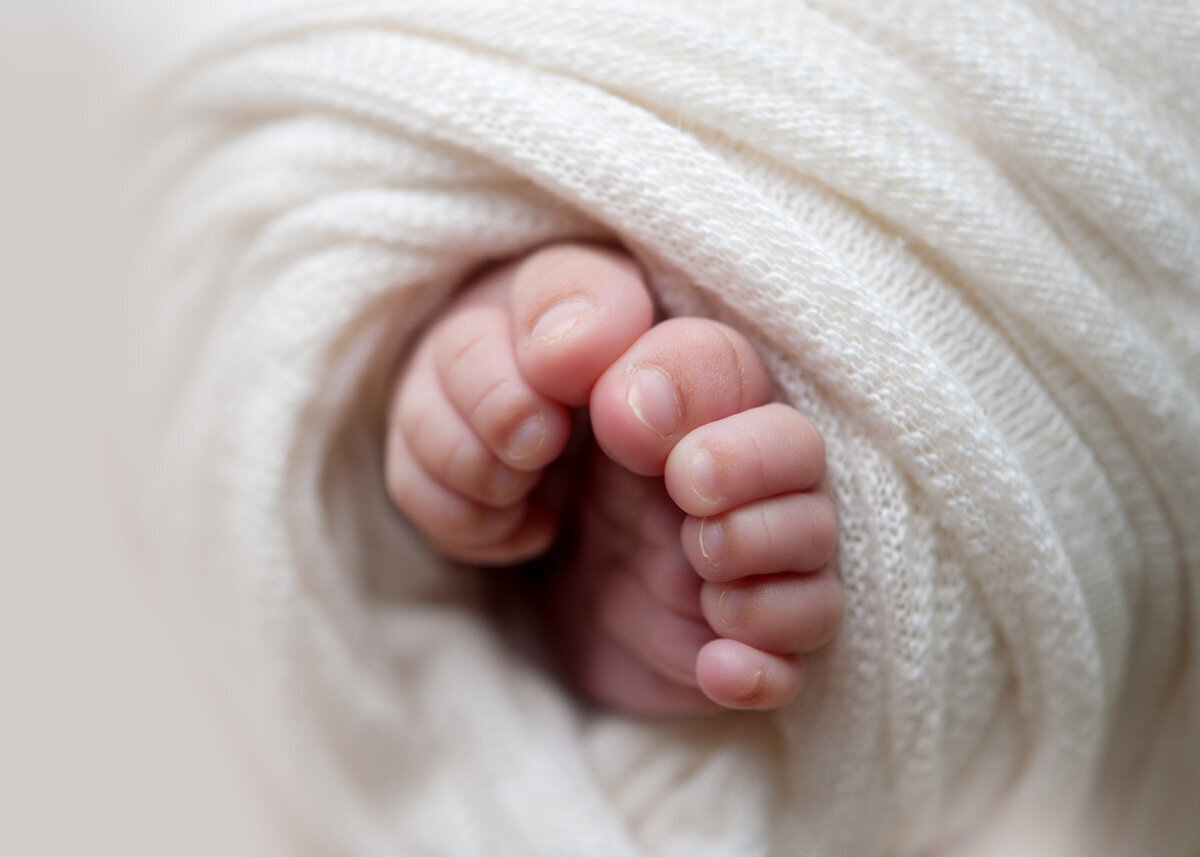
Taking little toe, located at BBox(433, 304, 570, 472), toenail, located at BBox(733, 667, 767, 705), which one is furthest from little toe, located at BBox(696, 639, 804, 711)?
little toe, located at BBox(433, 304, 570, 472)

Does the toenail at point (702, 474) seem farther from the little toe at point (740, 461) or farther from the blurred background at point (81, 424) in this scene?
the blurred background at point (81, 424)

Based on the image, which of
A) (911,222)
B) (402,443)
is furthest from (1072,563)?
(402,443)

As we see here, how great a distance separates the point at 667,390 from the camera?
1.21ft

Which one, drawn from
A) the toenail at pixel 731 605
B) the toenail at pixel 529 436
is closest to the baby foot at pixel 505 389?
the toenail at pixel 529 436

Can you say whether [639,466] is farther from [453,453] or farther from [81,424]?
[81,424]

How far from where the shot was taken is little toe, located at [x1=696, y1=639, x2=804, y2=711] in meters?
0.38

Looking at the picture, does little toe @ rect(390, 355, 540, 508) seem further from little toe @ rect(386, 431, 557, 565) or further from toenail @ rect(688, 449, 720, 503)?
toenail @ rect(688, 449, 720, 503)

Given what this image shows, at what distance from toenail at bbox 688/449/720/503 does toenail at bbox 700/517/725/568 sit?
0.06 feet

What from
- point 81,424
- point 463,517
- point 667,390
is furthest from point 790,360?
point 81,424

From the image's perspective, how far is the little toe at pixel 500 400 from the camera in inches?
15.8

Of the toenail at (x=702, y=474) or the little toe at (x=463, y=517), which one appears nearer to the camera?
the toenail at (x=702, y=474)

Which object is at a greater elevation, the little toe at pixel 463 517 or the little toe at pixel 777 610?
the little toe at pixel 463 517

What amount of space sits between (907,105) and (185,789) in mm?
621

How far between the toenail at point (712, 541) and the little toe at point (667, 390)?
3 centimetres
